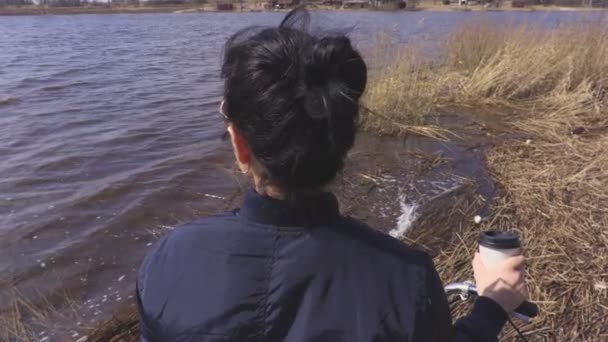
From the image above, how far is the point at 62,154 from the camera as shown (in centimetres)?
679

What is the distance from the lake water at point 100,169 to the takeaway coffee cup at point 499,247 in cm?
71

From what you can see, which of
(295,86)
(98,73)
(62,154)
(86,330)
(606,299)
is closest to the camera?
(295,86)

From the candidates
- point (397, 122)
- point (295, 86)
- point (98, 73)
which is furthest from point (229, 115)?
point (98, 73)

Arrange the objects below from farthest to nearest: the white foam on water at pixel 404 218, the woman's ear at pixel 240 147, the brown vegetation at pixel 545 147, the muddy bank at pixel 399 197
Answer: the white foam on water at pixel 404 218 < the muddy bank at pixel 399 197 < the brown vegetation at pixel 545 147 < the woman's ear at pixel 240 147

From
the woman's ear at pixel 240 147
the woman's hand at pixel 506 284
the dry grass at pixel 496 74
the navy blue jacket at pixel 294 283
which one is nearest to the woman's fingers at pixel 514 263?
the woman's hand at pixel 506 284

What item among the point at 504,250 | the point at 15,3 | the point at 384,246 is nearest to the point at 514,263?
the point at 504,250

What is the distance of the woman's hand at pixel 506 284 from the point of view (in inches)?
49.5

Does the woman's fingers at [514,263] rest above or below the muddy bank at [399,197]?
above

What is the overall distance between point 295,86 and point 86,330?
280 centimetres

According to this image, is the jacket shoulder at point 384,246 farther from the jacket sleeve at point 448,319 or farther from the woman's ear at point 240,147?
the woman's ear at point 240,147

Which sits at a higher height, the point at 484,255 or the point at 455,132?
the point at 484,255

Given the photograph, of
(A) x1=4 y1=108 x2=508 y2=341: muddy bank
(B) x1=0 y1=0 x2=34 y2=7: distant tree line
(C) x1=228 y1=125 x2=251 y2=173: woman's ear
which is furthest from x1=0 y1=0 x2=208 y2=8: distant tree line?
(C) x1=228 y1=125 x2=251 y2=173: woman's ear

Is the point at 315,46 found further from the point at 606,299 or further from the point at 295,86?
the point at 606,299

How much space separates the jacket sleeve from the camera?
97cm
